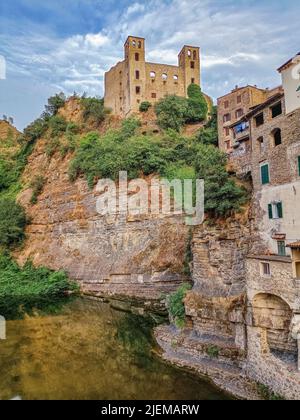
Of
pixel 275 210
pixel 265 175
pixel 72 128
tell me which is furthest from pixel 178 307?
pixel 72 128

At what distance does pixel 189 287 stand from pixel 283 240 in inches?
263

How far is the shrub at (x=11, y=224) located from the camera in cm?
3647

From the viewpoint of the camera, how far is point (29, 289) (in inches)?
1201

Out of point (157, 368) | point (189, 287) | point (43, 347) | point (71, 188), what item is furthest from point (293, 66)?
point (71, 188)

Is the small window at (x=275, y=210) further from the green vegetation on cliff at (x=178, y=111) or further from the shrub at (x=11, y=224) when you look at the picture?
the shrub at (x=11, y=224)

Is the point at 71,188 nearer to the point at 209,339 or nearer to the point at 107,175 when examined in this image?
the point at 107,175

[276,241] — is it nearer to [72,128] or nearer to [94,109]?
[72,128]

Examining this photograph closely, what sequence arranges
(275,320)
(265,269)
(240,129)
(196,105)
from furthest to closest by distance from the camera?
(196,105), (240,129), (265,269), (275,320)

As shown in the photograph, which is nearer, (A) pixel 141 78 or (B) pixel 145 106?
(B) pixel 145 106

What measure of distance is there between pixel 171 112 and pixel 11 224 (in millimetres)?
21089

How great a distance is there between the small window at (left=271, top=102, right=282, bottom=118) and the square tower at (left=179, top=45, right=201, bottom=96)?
28.6m

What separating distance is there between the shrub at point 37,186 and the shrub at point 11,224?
1.87 meters

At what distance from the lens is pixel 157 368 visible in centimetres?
1506

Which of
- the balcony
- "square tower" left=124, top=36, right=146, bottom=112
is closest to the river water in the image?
the balcony
